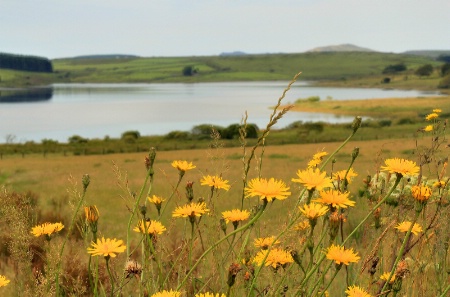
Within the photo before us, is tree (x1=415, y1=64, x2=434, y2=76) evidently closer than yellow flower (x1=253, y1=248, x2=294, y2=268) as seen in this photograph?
No

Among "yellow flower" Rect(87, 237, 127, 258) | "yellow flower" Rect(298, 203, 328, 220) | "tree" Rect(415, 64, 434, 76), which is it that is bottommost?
"yellow flower" Rect(87, 237, 127, 258)

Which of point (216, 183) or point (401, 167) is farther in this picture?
point (216, 183)

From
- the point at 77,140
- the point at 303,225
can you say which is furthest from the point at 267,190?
the point at 77,140

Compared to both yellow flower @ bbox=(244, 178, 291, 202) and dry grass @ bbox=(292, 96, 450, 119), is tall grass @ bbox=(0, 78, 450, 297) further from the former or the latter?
dry grass @ bbox=(292, 96, 450, 119)

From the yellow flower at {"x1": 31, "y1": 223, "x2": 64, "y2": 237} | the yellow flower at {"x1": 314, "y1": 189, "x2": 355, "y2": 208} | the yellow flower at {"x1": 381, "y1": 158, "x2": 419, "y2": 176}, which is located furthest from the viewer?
the yellow flower at {"x1": 31, "y1": 223, "x2": 64, "y2": 237}

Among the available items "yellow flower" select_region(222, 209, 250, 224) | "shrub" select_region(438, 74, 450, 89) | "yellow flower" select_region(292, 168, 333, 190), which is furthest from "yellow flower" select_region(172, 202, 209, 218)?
"shrub" select_region(438, 74, 450, 89)

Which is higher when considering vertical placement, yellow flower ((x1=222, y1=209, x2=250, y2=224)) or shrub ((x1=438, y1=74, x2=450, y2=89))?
yellow flower ((x1=222, y1=209, x2=250, y2=224))

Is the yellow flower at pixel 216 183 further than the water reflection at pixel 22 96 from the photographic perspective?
No

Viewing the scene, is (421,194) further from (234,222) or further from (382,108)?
(382,108)

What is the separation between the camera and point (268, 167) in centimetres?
2131

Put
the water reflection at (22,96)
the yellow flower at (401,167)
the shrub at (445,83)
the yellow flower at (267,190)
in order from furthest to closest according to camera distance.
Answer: the water reflection at (22,96) < the shrub at (445,83) < the yellow flower at (401,167) < the yellow flower at (267,190)

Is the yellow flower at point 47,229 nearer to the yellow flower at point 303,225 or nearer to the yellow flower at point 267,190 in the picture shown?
the yellow flower at point 267,190

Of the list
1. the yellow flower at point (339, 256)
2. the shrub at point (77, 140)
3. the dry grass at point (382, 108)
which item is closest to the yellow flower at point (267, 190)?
the yellow flower at point (339, 256)

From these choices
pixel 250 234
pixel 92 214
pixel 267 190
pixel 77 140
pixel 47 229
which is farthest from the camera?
pixel 77 140
